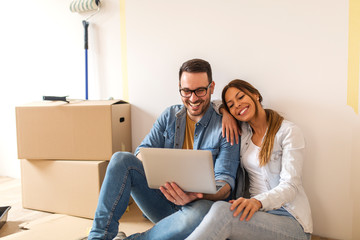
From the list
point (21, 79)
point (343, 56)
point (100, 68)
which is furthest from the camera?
point (21, 79)

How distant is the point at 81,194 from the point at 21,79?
1.29m

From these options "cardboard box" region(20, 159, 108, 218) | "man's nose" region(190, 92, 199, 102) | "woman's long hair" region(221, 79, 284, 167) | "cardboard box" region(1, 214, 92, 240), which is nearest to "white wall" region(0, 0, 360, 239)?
"woman's long hair" region(221, 79, 284, 167)

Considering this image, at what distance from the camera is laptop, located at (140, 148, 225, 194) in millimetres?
1103

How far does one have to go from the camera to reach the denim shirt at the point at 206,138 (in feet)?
4.71

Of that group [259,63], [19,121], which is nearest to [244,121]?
[259,63]

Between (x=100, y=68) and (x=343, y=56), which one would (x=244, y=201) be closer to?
(x=343, y=56)

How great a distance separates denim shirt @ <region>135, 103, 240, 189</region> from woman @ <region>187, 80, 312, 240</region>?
0.22 feet

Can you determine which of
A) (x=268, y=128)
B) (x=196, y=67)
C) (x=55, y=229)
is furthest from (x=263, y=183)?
(x=55, y=229)

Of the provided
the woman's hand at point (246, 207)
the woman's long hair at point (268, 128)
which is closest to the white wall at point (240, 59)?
the woman's long hair at point (268, 128)

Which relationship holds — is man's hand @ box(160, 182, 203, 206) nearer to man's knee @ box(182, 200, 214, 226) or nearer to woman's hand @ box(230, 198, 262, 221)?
man's knee @ box(182, 200, 214, 226)

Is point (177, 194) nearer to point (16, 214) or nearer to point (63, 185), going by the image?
point (63, 185)

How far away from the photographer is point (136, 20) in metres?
2.00

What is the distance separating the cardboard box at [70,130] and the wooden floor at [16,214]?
365 mm

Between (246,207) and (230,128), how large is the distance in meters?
0.44
